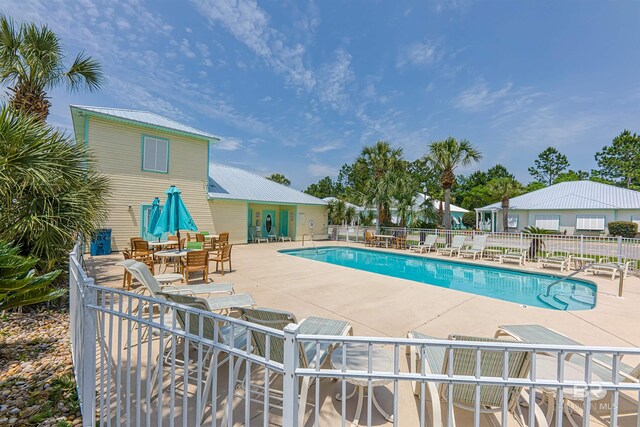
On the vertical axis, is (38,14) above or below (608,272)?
above

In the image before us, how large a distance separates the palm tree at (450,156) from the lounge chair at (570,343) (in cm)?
1779

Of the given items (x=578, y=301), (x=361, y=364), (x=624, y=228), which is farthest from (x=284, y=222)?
(x=624, y=228)

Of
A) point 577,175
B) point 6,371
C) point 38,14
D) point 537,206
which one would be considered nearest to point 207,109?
point 38,14

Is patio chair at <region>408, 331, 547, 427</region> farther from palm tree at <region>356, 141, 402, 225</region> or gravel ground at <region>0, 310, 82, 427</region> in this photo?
palm tree at <region>356, 141, 402, 225</region>

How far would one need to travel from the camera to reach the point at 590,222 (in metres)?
24.3

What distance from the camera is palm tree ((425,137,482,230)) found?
64.2 ft

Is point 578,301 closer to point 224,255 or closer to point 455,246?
point 455,246

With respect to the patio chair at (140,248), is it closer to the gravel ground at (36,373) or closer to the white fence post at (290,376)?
the gravel ground at (36,373)

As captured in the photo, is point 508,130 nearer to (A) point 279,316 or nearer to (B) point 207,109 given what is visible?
(B) point 207,109

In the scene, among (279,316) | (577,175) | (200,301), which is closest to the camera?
(279,316)

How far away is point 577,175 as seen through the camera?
149 ft

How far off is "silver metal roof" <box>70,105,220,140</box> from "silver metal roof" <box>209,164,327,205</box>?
3451 mm

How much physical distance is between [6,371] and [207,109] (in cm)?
1849

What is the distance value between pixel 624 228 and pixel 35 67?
36.8 meters
